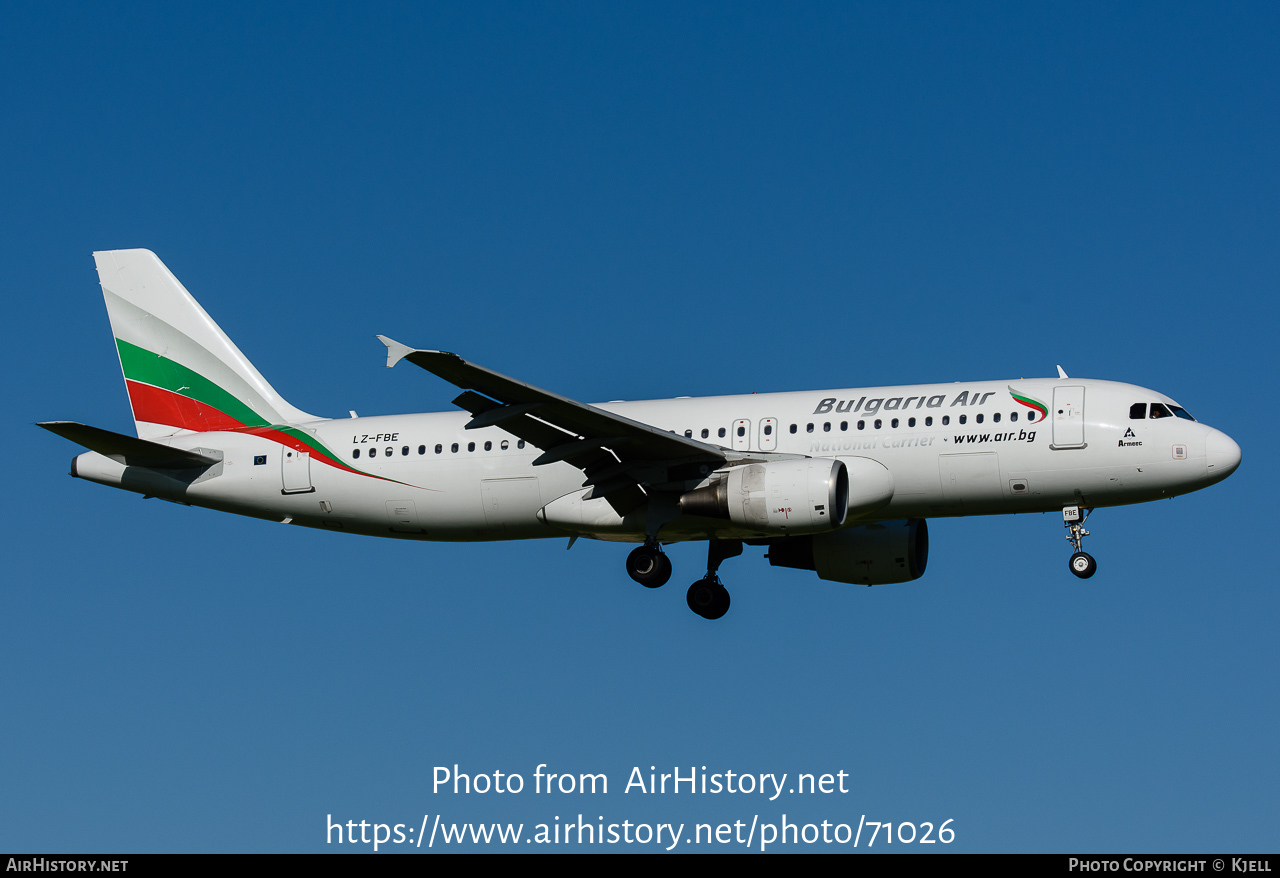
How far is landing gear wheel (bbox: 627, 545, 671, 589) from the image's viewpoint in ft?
108

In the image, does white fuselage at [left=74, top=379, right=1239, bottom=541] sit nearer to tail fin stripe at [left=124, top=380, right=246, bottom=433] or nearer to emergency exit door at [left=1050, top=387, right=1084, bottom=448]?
emergency exit door at [left=1050, top=387, right=1084, bottom=448]

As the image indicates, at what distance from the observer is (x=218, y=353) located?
38.1m

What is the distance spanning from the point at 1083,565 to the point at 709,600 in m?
8.62

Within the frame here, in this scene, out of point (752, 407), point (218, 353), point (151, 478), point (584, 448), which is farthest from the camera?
point (218, 353)

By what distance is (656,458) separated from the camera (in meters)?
32.0

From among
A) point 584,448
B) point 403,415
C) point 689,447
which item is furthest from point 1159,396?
point 403,415

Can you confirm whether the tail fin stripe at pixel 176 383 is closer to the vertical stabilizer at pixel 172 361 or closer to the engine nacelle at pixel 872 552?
the vertical stabilizer at pixel 172 361

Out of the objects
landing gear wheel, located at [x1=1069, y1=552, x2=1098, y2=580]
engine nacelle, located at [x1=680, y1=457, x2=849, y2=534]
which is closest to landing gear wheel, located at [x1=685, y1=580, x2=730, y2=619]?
engine nacelle, located at [x1=680, y1=457, x2=849, y2=534]

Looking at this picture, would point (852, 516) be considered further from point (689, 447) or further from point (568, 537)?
point (568, 537)

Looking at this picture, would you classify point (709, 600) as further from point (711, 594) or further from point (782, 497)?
point (782, 497)

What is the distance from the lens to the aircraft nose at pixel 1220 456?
3048 cm

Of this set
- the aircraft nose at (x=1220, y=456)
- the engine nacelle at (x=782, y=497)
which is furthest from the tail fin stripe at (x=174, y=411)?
the aircraft nose at (x=1220, y=456)

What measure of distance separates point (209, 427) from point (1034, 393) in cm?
2015

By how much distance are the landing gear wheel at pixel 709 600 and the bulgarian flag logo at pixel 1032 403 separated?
8.31 meters
